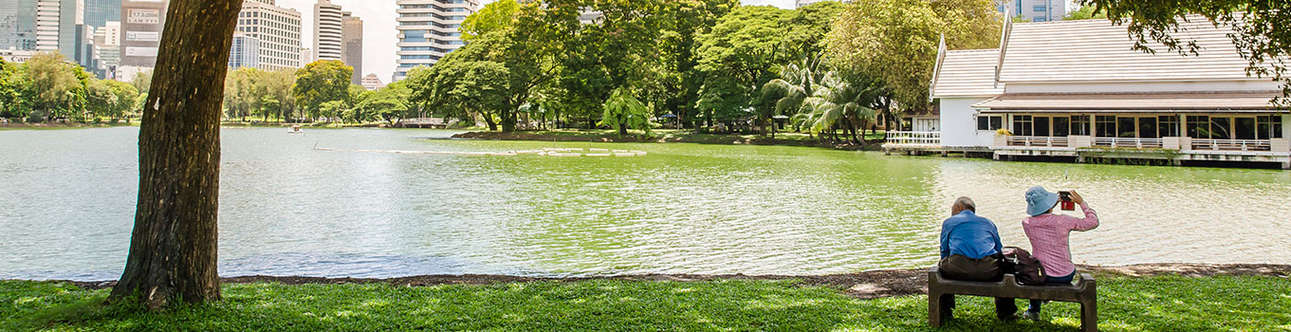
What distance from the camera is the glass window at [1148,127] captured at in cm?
3322

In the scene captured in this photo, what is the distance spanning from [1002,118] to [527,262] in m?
31.4

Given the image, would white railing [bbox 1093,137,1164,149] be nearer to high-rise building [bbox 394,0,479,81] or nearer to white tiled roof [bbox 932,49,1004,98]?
white tiled roof [bbox 932,49,1004,98]

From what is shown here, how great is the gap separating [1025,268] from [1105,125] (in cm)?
3372

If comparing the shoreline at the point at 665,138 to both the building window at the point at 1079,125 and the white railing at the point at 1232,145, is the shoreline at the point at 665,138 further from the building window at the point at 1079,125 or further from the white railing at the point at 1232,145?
the white railing at the point at 1232,145

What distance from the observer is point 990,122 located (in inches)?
1428

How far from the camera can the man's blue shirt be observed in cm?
505

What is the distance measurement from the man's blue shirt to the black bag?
0.37ft

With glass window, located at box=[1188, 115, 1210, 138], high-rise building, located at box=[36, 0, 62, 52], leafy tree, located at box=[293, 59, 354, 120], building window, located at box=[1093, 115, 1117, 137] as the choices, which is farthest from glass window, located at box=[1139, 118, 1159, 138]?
high-rise building, located at box=[36, 0, 62, 52]

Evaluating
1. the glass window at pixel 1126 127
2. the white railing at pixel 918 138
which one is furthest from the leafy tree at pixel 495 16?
the glass window at pixel 1126 127

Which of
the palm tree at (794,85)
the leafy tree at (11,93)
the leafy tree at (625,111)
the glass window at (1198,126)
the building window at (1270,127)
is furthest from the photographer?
the leafy tree at (11,93)

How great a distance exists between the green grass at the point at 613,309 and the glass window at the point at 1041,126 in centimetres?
3069

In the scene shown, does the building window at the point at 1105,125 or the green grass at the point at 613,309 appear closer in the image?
the green grass at the point at 613,309

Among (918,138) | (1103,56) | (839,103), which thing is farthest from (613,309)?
(839,103)

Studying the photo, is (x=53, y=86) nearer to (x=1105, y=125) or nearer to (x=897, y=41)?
(x=897, y=41)
